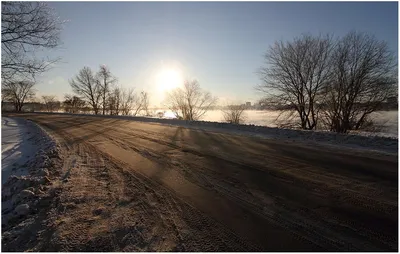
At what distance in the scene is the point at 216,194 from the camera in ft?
14.1

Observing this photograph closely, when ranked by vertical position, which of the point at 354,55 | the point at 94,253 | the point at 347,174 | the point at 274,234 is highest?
the point at 354,55

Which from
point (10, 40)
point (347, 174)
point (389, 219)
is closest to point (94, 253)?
point (389, 219)

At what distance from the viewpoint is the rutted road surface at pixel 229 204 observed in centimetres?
287

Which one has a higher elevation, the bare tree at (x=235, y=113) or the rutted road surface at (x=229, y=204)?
the bare tree at (x=235, y=113)

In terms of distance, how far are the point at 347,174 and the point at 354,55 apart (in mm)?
18675

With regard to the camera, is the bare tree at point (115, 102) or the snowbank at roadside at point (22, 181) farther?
the bare tree at point (115, 102)

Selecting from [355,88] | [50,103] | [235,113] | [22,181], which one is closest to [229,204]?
[22,181]

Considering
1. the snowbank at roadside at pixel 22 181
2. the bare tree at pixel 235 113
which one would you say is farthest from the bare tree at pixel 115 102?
the snowbank at roadside at pixel 22 181

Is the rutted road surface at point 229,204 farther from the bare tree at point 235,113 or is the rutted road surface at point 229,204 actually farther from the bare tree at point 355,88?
the bare tree at point 235,113

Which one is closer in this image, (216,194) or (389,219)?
(389,219)

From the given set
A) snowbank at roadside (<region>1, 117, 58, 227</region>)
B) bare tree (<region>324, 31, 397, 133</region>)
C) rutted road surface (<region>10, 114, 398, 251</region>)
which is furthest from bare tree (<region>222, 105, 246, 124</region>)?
snowbank at roadside (<region>1, 117, 58, 227</region>)

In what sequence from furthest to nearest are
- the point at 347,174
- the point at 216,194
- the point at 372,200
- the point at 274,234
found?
the point at 347,174 → the point at 216,194 → the point at 372,200 → the point at 274,234

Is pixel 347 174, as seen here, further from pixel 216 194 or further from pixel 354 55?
pixel 354 55

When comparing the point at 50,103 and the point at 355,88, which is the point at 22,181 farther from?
the point at 50,103
